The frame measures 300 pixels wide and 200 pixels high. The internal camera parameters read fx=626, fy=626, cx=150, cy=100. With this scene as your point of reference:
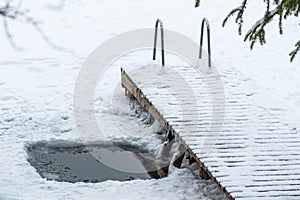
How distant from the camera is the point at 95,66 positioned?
401 inches

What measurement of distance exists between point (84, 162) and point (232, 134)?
66.1 inches

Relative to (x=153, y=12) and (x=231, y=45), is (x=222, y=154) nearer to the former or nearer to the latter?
(x=231, y=45)

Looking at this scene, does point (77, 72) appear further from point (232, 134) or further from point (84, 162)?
point (232, 134)

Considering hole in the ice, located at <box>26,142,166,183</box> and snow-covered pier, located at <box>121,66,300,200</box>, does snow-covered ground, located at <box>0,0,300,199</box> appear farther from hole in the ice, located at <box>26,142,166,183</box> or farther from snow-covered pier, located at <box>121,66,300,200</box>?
snow-covered pier, located at <box>121,66,300,200</box>

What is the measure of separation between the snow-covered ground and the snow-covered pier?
29 centimetres

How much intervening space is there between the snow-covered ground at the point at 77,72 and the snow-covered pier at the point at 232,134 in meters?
0.29

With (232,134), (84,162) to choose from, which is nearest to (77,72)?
(84,162)

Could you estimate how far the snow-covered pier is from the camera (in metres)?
5.32

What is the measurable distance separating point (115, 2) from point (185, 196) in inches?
358

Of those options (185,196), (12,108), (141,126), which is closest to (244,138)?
(185,196)

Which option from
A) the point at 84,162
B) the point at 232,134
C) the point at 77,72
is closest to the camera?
the point at 232,134

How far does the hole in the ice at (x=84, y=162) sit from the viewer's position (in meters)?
6.53

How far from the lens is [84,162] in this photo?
6.92 m

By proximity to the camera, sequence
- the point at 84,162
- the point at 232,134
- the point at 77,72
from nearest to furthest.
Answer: the point at 232,134 < the point at 84,162 < the point at 77,72
